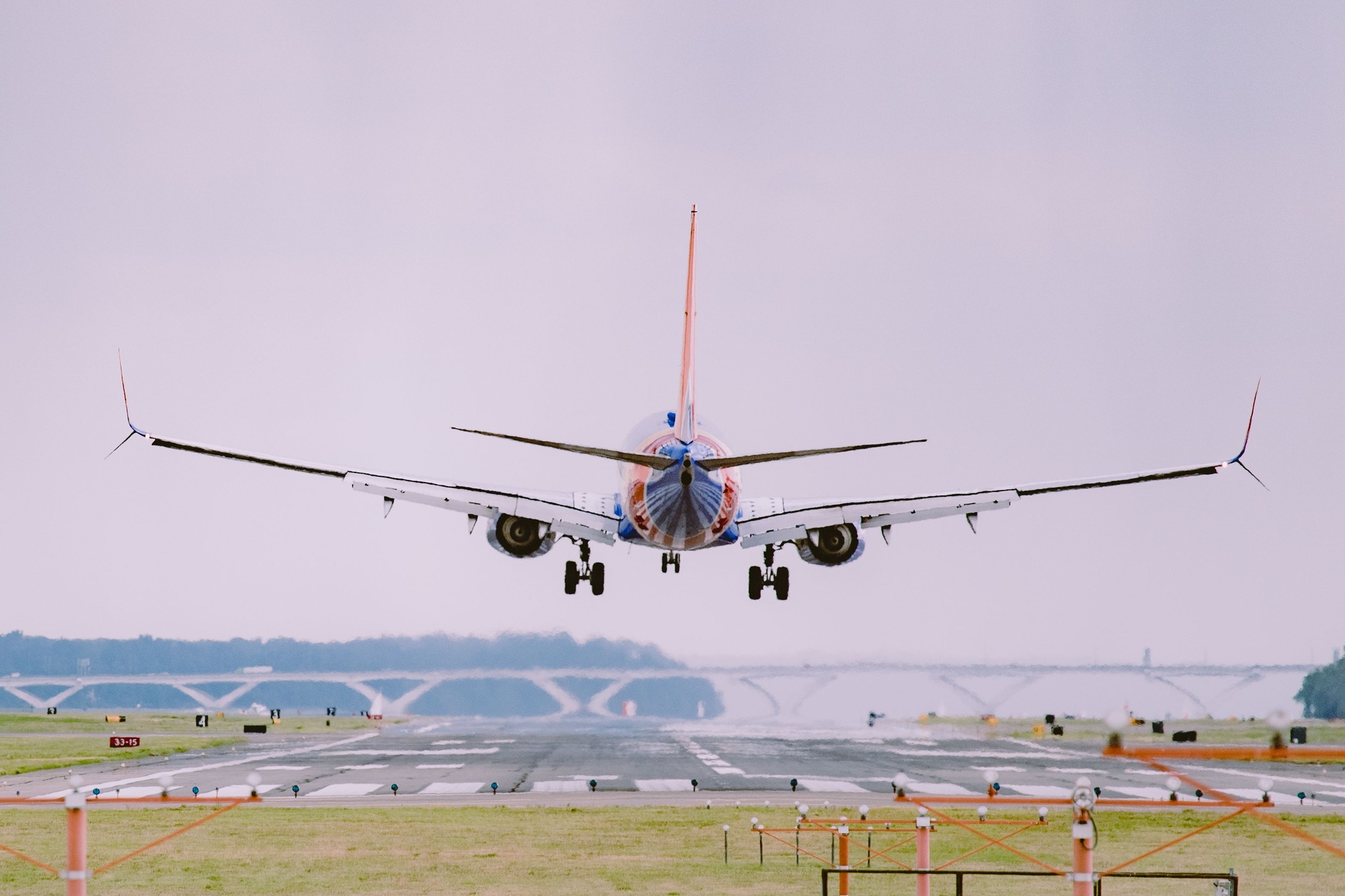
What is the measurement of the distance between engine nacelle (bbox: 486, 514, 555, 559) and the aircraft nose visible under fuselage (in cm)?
473

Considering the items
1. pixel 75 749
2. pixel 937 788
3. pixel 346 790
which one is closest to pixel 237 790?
pixel 346 790

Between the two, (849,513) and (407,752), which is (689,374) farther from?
(407,752)

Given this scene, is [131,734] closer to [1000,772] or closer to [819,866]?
[1000,772]

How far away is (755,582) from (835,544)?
3.87 m

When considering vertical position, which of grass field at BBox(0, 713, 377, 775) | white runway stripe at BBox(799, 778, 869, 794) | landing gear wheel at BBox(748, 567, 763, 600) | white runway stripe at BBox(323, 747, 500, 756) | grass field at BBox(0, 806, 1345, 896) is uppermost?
landing gear wheel at BBox(748, 567, 763, 600)

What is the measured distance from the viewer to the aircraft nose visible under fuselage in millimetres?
49903

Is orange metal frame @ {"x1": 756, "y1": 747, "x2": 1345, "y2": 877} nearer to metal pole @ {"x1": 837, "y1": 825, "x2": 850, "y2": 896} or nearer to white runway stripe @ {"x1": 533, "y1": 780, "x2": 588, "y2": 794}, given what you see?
metal pole @ {"x1": 837, "y1": 825, "x2": 850, "y2": 896}

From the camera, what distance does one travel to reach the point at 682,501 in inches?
1981

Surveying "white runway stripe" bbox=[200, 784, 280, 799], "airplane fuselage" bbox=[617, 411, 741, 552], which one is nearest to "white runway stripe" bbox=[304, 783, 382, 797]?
"white runway stripe" bbox=[200, 784, 280, 799]

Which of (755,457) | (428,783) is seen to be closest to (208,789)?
(428,783)

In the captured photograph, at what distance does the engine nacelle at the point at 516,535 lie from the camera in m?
56.2

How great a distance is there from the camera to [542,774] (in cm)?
8812

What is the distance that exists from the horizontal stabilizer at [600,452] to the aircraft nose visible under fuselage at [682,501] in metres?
1.11

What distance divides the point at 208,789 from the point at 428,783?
1219 centimetres
